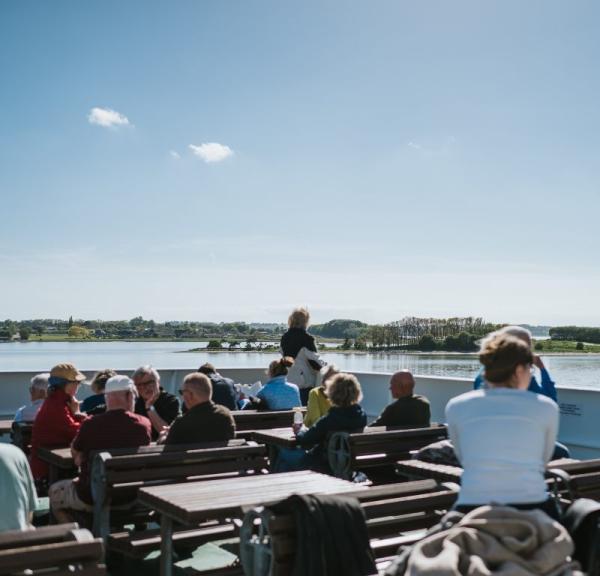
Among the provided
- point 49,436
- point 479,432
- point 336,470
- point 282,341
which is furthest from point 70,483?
point 282,341

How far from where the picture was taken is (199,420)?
4988 millimetres

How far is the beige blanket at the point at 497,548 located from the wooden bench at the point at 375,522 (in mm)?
646

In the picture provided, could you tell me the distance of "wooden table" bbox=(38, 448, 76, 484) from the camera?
4.92m

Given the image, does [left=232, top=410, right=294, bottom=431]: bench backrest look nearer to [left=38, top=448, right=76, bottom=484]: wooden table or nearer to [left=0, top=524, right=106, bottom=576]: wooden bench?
[left=38, top=448, right=76, bottom=484]: wooden table

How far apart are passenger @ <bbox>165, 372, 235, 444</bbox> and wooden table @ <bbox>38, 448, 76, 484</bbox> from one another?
2.15 feet

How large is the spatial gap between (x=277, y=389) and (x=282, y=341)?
120 centimetres

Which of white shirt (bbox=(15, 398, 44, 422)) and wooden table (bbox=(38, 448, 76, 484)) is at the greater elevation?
white shirt (bbox=(15, 398, 44, 422))

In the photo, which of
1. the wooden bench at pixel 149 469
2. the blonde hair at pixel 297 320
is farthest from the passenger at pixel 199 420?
the blonde hair at pixel 297 320

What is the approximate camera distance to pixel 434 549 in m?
2.47

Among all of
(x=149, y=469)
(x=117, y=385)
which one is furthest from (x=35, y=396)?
(x=149, y=469)

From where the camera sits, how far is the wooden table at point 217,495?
11.3 feet

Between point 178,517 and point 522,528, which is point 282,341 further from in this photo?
point 522,528

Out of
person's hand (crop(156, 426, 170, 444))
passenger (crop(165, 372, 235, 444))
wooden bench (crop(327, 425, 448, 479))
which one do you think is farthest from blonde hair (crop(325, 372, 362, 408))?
person's hand (crop(156, 426, 170, 444))

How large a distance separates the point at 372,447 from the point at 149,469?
6.04 ft
